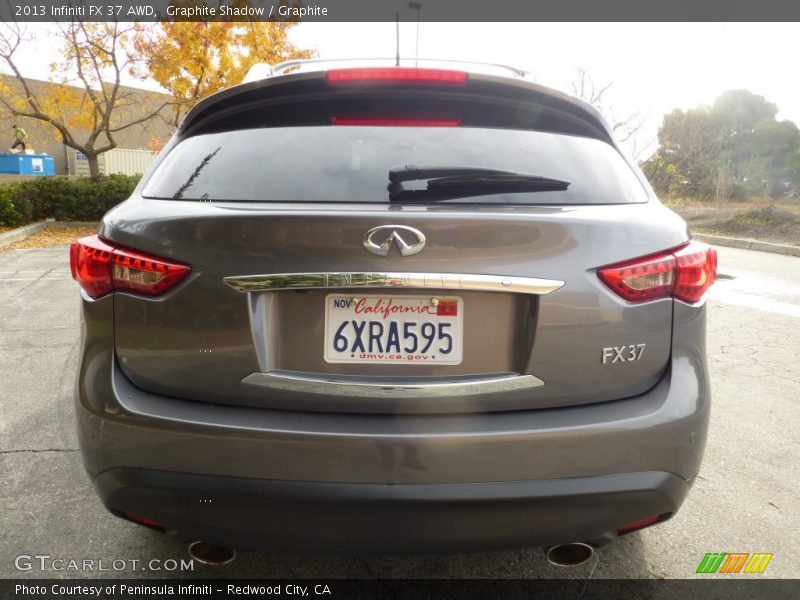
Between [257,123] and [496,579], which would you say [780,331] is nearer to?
[496,579]

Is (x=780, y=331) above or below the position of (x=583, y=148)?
below

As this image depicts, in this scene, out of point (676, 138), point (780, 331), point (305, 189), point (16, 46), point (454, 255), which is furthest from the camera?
point (676, 138)

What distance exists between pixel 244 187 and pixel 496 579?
158 centimetres

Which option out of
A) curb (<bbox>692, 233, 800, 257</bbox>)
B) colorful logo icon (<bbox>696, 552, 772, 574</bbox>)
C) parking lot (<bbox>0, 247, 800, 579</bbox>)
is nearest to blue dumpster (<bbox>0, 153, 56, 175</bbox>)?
parking lot (<bbox>0, 247, 800, 579</bbox>)

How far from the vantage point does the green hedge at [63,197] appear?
1524cm

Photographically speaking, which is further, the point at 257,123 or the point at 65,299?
the point at 65,299

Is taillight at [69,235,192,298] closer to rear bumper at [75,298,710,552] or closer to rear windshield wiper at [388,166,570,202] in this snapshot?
rear bumper at [75,298,710,552]

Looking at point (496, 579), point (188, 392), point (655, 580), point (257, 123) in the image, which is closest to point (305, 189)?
point (257, 123)

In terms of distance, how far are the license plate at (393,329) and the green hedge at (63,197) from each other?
15.9 meters

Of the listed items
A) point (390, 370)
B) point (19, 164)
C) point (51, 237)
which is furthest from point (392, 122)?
point (19, 164)

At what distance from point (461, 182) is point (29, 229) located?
1513 centimetres

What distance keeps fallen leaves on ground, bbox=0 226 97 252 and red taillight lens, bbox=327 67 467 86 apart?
11031 millimetres

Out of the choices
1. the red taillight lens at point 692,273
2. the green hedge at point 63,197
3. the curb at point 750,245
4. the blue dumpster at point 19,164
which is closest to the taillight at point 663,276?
the red taillight lens at point 692,273

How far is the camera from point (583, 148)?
2020 mm
